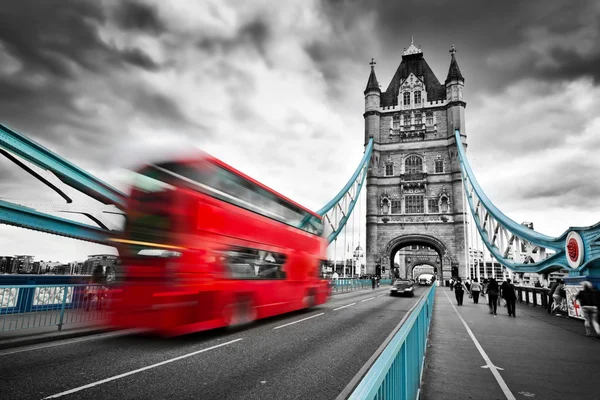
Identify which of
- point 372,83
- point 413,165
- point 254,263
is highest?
point 372,83

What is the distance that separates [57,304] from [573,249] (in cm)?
1567

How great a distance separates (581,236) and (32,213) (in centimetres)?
1756

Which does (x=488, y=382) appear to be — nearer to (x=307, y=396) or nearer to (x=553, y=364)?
(x=553, y=364)

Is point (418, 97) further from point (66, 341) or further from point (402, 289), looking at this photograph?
point (66, 341)

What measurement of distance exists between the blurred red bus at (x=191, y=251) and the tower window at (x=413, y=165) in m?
39.6

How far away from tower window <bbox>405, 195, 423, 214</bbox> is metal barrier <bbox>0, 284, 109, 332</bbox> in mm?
39756

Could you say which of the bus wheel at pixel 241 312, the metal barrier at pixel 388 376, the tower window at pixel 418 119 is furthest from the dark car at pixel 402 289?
the tower window at pixel 418 119

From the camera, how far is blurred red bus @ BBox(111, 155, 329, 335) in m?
6.66

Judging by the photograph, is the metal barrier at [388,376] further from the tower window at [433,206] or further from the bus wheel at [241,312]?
the tower window at [433,206]

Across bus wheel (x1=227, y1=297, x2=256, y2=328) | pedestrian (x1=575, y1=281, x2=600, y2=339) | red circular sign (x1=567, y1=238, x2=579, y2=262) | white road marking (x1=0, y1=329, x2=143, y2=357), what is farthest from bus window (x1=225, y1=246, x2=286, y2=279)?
red circular sign (x1=567, y1=238, x2=579, y2=262)

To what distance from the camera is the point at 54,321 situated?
8125mm

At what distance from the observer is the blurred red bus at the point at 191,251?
21.9ft

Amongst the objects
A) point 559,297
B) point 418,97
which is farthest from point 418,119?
point 559,297

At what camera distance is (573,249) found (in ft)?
40.5
